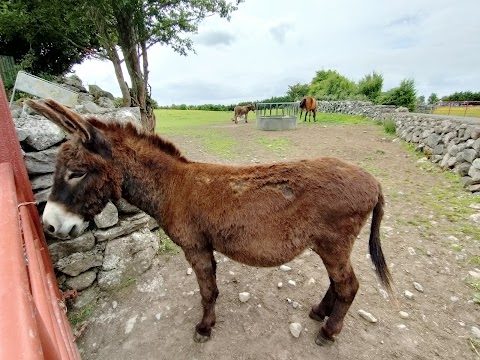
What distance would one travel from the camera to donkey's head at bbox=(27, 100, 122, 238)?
2068 millimetres

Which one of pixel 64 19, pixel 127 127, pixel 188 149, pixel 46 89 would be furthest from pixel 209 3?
pixel 127 127

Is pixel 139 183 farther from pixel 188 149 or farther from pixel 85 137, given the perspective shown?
pixel 188 149

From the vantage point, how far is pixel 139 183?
8.07 feet

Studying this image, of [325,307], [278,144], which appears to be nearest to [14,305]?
[325,307]

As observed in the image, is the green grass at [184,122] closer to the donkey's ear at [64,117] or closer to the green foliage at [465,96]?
the donkey's ear at [64,117]

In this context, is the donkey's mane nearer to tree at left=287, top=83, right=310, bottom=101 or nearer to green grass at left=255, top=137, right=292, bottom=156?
green grass at left=255, top=137, right=292, bottom=156

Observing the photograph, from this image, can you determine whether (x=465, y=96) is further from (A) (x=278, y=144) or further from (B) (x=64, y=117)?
(B) (x=64, y=117)

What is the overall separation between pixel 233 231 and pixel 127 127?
5.07 ft

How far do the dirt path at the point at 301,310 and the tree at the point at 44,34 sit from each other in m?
7.19

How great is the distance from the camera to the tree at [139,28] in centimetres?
605

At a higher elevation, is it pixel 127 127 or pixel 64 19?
pixel 64 19

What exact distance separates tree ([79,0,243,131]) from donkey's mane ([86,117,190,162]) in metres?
4.16

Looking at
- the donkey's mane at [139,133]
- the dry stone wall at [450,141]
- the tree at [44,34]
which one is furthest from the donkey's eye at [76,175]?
the dry stone wall at [450,141]

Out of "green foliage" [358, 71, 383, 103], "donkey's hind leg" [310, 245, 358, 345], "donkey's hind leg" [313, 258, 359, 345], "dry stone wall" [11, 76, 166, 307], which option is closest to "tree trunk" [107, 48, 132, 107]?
"dry stone wall" [11, 76, 166, 307]
